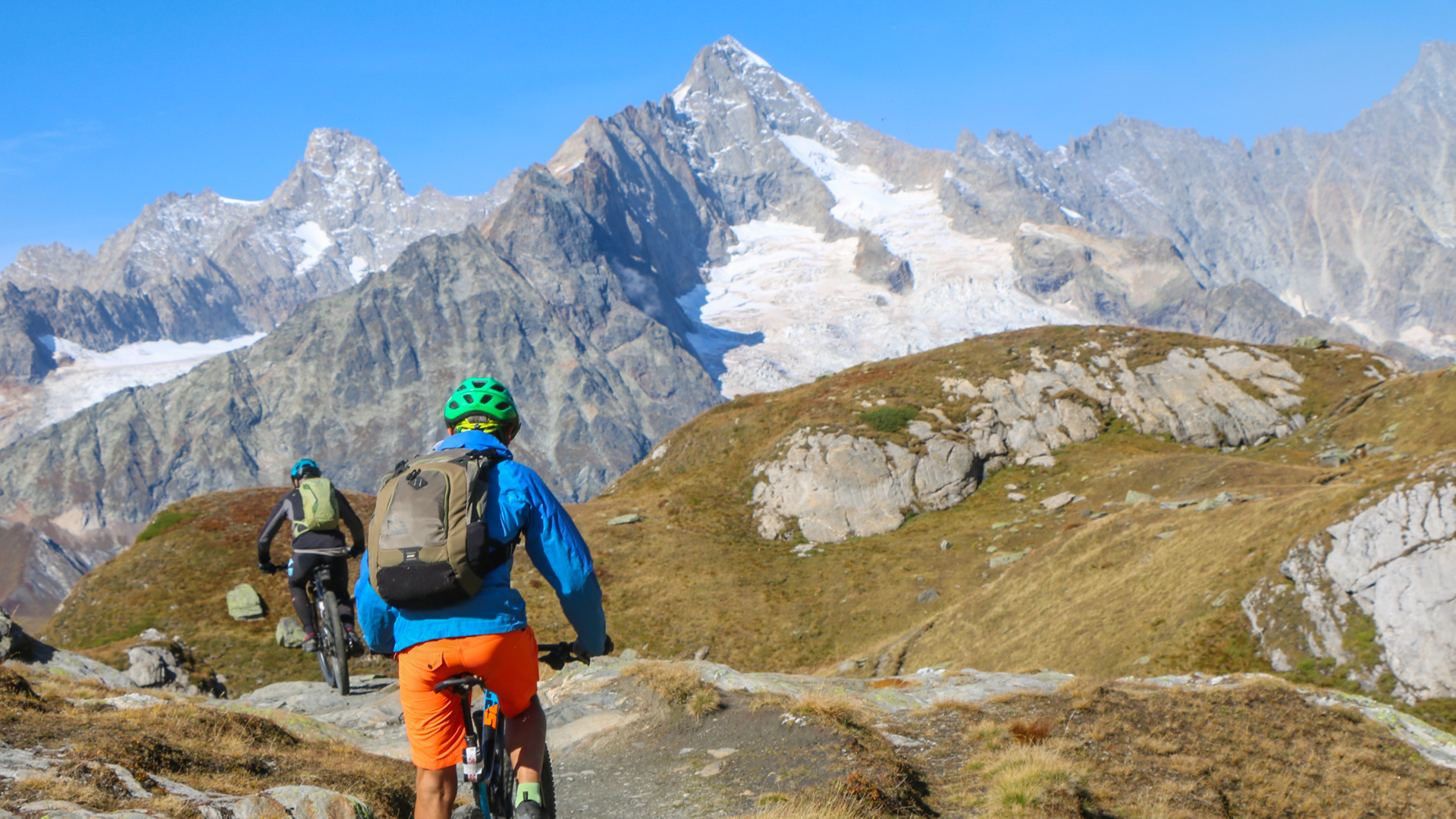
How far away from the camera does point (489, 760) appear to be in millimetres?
5914

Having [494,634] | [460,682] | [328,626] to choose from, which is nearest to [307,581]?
[328,626]

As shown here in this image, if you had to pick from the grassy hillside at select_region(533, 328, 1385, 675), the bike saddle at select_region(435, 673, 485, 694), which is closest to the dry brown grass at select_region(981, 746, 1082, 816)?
the bike saddle at select_region(435, 673, 485, 694)

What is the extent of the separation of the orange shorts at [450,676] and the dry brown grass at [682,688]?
8335mm

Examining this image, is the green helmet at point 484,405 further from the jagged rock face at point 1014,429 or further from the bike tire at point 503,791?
the jagged rock face at point 1014,429

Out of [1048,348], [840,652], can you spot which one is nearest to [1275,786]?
[840,652]

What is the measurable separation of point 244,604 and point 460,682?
96.2ft

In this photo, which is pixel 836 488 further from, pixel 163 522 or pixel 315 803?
pixel 315 803

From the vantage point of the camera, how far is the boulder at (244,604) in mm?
29031

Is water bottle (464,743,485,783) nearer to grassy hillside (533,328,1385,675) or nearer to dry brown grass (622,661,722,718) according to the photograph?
dry brown grass (622,661,722,718)

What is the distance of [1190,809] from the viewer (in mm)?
10328

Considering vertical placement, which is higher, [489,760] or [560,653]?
[560,653]

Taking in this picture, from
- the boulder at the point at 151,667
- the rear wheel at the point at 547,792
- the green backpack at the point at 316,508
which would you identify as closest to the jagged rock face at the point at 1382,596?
the rear wheel at the point at 547,792

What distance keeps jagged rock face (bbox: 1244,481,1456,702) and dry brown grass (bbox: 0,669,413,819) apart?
2143 centimetres

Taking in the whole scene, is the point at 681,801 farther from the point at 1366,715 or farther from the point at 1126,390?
the point at 1126,390
